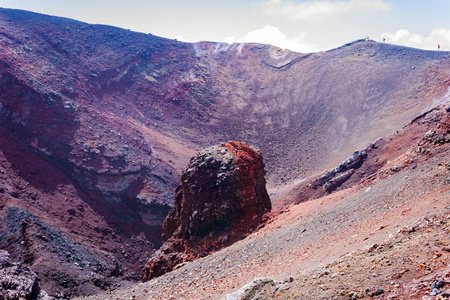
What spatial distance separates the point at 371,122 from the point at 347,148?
15.3ft

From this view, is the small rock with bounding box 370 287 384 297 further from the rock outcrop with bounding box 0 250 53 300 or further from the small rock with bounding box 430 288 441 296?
the rock outcrop with bounding box 0 250 53 300

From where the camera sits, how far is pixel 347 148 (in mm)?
36188

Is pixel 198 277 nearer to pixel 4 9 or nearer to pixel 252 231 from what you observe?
pixel 252 231

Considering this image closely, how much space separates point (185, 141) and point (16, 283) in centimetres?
3093

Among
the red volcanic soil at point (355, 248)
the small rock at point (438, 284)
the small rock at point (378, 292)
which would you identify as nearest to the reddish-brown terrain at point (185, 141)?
the red volcanic soil at point (355, 248)

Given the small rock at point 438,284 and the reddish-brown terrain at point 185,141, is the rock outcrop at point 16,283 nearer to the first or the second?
the reddish-brown terrain at point 185,141

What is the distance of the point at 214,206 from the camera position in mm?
17828

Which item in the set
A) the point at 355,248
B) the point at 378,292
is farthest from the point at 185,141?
the point at 378,292

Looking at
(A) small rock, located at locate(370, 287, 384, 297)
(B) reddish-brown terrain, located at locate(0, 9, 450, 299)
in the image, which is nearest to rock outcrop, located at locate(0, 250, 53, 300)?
(B) reddish-brown terrain, located at locate(0, 9, 450, 299)

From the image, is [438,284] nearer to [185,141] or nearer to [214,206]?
[214,206]

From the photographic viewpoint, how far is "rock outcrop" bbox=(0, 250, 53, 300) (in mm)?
11870

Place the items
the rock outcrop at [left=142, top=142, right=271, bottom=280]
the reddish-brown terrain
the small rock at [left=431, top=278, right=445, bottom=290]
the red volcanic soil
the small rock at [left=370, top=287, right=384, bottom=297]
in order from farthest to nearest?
the rock outcrop at [left=142, top=142, right=271, bottom=280] < the reddish-brown terrain < the red volcanic soil < the small rock at [left=370, top=287, right=384, bottom=297] < the small rock at [left=431, top=278, right=445, bottom=290]

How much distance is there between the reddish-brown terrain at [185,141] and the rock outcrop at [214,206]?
165 centimetres

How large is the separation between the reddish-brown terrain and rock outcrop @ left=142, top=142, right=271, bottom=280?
165 cm
